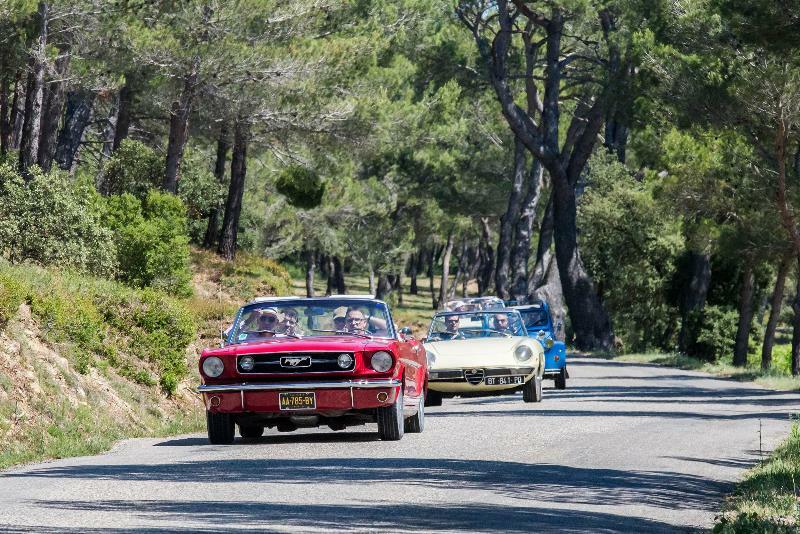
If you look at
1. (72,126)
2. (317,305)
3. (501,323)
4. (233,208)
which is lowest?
(501,323)

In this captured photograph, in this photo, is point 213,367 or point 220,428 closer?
point 213,367

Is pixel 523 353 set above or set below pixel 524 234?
below

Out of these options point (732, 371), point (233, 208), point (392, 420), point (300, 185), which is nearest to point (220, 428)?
point (392, 420)

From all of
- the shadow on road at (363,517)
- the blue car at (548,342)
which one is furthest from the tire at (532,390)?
the shadow on road at (363,517)

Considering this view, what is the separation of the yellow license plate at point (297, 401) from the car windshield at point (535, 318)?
1843cm

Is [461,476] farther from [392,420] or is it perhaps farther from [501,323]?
[501,323]

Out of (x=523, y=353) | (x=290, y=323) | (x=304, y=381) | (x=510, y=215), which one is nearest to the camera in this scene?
(x=304, y=381)

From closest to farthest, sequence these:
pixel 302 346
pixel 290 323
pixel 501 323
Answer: pixel 302 346, pixel 290 323, pixel 501 323

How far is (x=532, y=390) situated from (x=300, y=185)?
80.3 feet

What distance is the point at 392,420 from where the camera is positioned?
17.1m

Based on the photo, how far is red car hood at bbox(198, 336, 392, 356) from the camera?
16.6 metres

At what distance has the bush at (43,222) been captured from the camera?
2853cm

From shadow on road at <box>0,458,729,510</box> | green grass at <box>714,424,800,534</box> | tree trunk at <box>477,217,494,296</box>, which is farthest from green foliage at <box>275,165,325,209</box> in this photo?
tree trunk at <box>477,217,494,296</box>

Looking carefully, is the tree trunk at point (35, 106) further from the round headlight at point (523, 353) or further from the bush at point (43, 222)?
the round headlight at point (523, 353)
